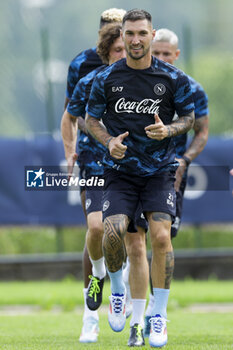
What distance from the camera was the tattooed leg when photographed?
6.34m

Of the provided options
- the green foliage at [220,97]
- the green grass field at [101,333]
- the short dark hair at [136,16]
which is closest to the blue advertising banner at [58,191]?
the green foliage at [220,97]

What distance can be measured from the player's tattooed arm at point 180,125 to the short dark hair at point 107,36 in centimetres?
108

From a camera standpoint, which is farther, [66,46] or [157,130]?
[66,46]

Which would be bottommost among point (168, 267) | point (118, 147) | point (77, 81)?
point (168, 267)

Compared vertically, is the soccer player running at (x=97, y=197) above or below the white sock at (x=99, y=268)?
above

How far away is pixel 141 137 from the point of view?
251 inches

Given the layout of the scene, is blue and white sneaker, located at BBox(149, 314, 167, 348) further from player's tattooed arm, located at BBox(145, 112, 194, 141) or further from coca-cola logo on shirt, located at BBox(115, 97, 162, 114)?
coca-cola logo on shirt, located at BBox(115, 97, 162, 114)

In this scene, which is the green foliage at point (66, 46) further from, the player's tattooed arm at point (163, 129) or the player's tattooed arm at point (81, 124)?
the player's tattooed arm at point (163, 129)

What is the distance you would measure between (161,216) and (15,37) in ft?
87.7

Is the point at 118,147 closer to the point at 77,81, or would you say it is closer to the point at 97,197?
the point at 97,197

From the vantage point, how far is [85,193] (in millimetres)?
7539

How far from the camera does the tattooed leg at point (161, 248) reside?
634 cm

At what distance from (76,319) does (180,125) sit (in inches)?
140

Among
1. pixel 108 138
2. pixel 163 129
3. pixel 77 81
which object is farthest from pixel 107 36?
pixel 163 129
